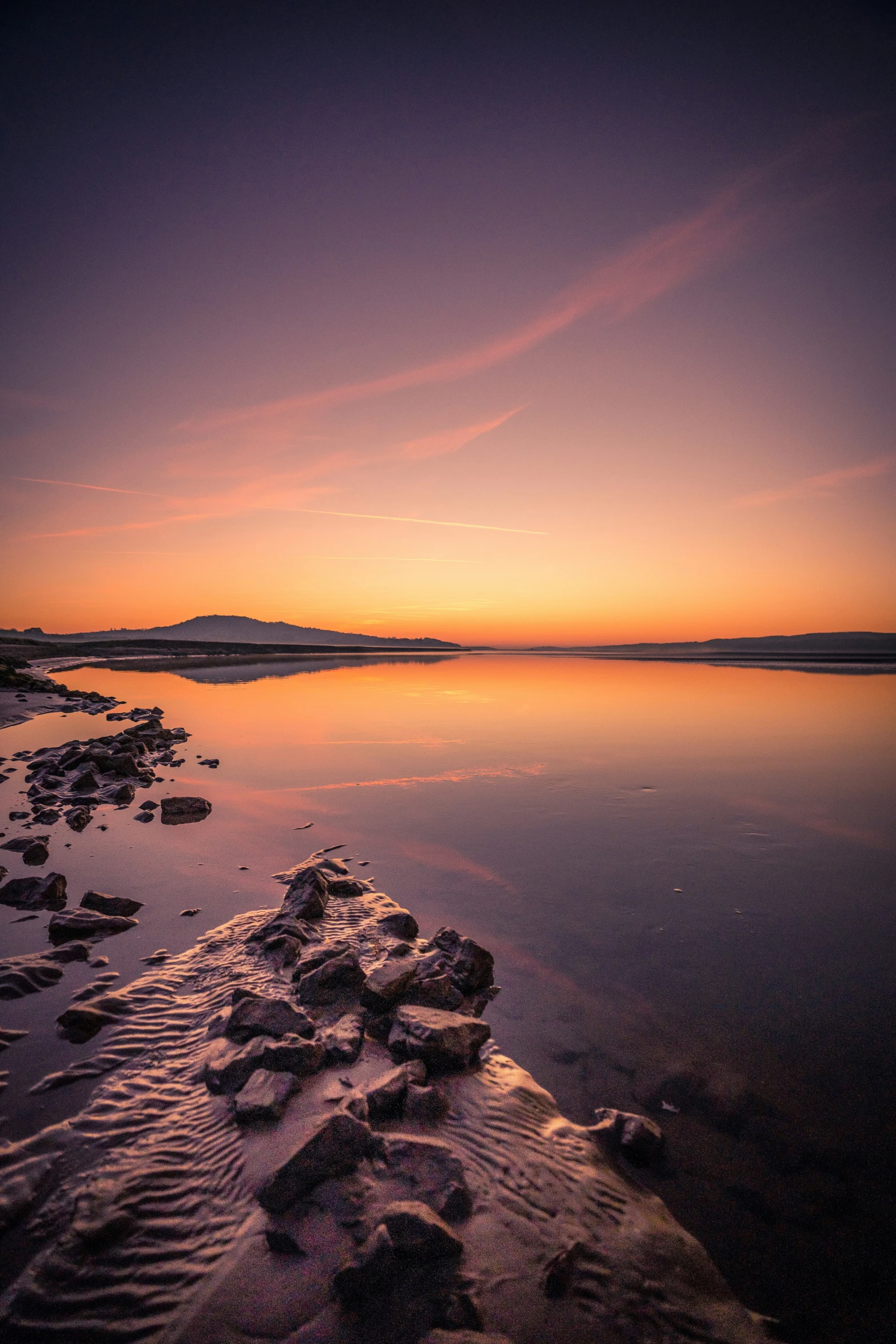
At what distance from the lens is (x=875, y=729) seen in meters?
Answer: 17.6

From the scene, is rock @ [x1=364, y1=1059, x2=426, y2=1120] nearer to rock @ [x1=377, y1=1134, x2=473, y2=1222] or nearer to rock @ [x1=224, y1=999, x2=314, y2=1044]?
rock @ [x1=377, y1=1134, x2=473, y2=1222]

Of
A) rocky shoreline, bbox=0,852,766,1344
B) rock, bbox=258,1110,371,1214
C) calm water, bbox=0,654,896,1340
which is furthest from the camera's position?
calm water, bbox=0,654,896,1340

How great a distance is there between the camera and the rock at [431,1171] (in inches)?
110

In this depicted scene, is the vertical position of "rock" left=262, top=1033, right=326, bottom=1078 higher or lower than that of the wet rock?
higher

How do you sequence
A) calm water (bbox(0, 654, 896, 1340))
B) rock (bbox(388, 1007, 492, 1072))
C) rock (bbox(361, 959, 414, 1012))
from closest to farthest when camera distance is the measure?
calm water (bbox(0, 654, 896, 1340)) < rock (bbox(388, 1007, 492, 1072)) < rock (bbox(361, 959, 414, 1012))

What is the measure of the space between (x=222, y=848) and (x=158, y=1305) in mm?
6068

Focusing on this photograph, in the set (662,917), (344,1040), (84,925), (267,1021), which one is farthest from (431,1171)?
(84,925)

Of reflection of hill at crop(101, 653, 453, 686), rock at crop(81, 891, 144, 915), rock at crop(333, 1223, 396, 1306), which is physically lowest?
rock at crop(81, 891, 144, 915)

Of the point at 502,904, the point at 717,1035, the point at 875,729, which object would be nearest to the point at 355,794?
the point at 502,904

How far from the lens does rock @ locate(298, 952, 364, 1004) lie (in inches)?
173

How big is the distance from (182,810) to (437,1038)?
7.32m

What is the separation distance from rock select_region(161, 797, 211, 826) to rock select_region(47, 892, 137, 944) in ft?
11.0

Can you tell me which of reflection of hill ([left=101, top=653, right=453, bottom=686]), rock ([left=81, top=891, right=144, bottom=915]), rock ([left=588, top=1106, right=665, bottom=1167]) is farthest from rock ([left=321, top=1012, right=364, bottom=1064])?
reflection of hill ([left=101, top=653, right=453, bottom=686])

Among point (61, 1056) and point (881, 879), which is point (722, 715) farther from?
point (61, 1056)
